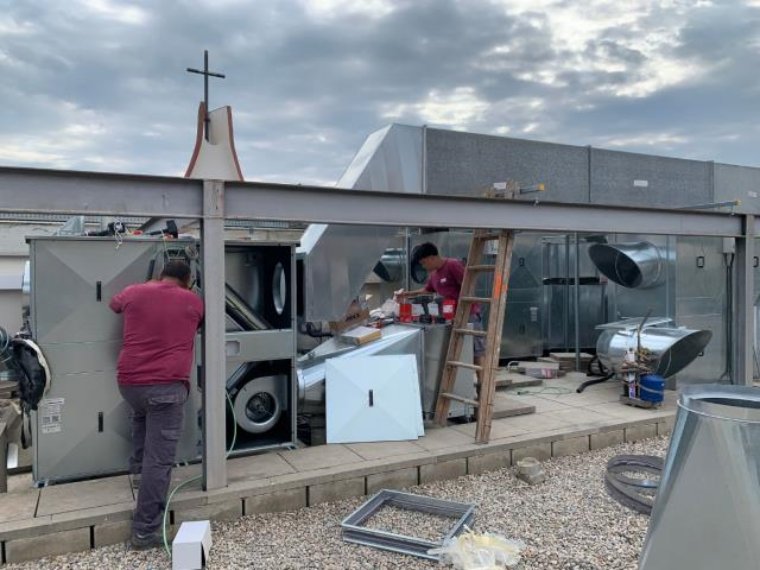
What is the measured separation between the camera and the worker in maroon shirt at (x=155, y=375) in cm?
329

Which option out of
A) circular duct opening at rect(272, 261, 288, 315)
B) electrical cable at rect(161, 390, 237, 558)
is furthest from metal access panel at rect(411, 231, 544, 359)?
electrical cable at rect(161, 390, 237, 558)

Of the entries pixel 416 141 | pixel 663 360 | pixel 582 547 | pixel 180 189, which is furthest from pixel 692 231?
pixel 180 189

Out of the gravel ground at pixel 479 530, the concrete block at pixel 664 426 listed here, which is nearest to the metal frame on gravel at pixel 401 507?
the gravel ground at pixel 479 530

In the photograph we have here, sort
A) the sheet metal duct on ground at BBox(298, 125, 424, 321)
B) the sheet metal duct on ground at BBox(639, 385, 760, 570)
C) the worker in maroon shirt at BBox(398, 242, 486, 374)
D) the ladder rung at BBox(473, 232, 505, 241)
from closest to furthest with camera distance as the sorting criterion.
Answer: the sheet metal duct on ground at BBox(639, 385, 760, 570), the ladder rung at BBox(473, 232, 505, 241), the sheet metal duct on ground at BBox(298, 125, 424, 321), the worker in maroon shirt at BBox(398, 242, 486, 374)

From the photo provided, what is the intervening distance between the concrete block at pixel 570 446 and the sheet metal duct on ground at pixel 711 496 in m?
2.74

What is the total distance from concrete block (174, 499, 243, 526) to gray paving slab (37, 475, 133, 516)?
331 mm

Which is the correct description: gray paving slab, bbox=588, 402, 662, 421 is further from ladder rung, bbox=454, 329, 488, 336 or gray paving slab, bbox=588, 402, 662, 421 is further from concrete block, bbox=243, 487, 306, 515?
concrete block, bbox=243, 487, 306, 515

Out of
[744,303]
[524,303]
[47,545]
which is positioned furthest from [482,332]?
[524,303]

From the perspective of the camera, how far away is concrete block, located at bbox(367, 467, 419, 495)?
13.5 ft

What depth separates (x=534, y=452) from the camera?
480 centimetres

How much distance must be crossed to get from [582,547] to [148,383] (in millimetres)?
2681

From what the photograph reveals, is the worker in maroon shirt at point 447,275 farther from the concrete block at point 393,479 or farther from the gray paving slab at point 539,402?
the concrete block at point 393,479

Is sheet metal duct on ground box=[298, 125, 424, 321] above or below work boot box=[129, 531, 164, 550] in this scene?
above

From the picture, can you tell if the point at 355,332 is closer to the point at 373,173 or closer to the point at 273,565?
the point at 373,173
